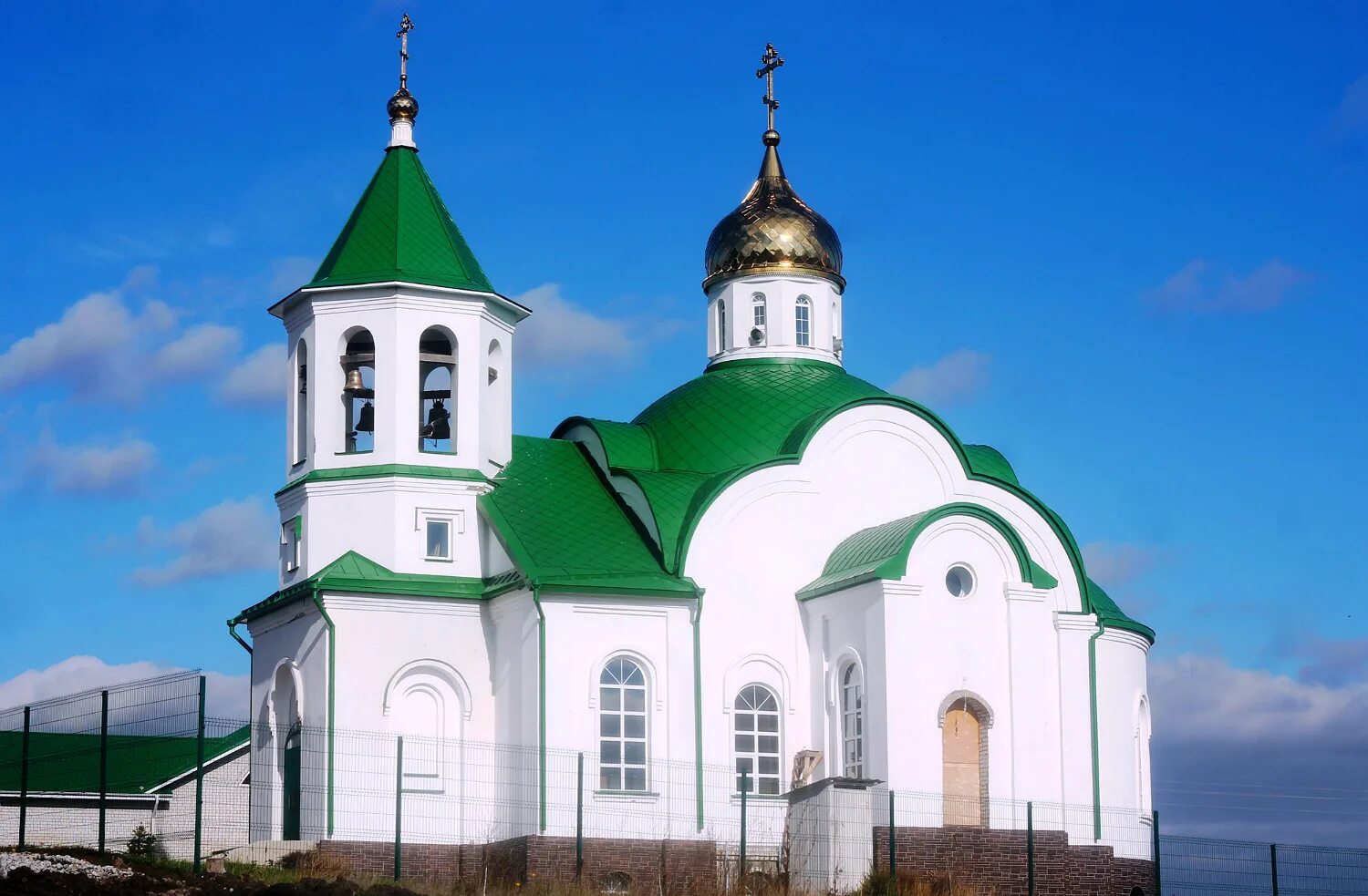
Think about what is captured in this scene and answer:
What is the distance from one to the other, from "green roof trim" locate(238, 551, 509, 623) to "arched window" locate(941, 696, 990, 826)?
17.9 ft

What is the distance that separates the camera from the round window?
2398 cm

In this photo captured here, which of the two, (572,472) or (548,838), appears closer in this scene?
(548,838)

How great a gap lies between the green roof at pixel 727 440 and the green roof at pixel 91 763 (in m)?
5.75

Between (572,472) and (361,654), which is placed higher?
(572,472)

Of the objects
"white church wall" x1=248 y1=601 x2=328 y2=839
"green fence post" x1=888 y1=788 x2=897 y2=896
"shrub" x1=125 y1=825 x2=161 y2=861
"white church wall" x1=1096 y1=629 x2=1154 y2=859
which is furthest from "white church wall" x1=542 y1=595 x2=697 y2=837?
"white church wall" x1=1096 y1=629 x2=1154 y2=859

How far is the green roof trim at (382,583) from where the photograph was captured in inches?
929

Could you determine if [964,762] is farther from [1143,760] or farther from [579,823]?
[579,823]

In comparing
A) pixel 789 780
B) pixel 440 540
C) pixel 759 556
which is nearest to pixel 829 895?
pixel 789 780

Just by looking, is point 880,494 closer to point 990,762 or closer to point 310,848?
point 990,762

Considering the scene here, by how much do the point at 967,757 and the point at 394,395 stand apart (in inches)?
316

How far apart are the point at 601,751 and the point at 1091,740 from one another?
608 cm

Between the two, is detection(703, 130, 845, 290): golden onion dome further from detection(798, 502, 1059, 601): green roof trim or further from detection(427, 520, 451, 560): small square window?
detection(427, 520, 451, 560): small square window

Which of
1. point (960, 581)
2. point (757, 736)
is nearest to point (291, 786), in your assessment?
point (757, 736)

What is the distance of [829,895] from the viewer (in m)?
21.8
